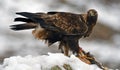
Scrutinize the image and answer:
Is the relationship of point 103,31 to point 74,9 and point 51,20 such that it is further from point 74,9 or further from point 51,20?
point 51,20

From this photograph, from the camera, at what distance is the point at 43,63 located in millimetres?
6969

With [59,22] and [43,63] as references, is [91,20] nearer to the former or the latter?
[59,22]

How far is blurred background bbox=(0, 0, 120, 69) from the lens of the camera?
11.2m

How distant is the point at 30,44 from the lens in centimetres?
1159

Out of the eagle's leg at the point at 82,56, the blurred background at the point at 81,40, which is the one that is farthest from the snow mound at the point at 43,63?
the blurred background at the point at 81,40

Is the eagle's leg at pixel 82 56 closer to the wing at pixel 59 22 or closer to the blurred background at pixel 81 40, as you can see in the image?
the wing at pixel 59 22

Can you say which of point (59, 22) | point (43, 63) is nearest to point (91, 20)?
point (59, 22)

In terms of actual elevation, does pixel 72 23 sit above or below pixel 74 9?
above

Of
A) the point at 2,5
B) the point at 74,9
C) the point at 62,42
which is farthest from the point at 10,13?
the point at 62,42

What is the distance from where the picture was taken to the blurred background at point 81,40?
1123cm

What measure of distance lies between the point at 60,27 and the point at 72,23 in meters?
0.14

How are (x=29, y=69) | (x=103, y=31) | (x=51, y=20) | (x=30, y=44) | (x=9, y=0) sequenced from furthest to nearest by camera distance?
(x=9, y=0), (x=103, y=31), (x=30, y=44), (x=51, y=20), (x=29, y=69)

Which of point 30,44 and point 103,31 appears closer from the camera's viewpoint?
point 30,44

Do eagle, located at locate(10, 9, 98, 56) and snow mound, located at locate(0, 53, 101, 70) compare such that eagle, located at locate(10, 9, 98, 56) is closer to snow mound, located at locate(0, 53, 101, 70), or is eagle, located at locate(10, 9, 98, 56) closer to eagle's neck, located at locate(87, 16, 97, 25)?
eagle's neck, located at locate(87, 16, 97, 25)
